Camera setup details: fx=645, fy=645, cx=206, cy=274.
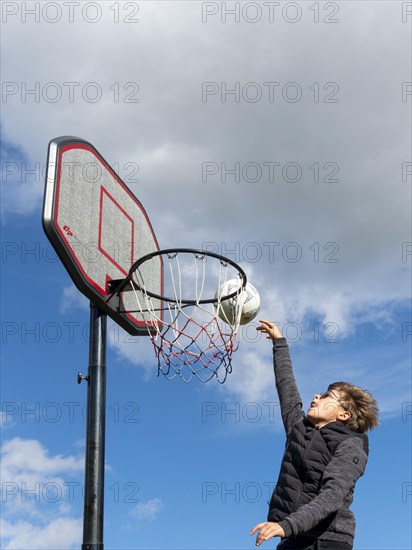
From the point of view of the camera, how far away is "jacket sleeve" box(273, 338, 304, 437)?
3.53m

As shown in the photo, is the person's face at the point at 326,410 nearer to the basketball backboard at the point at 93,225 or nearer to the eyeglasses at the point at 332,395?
the eyeglasses at the point at 332,395

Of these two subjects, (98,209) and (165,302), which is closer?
(98,209)

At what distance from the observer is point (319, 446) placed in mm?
3180

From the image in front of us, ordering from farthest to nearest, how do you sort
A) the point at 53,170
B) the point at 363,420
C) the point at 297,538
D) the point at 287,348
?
the point at 53,170, the point at 287,348, the point at 363,420, the point at 297,538

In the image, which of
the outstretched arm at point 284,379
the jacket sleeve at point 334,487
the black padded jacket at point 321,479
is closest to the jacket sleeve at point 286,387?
the outstretched arm at point 284,379

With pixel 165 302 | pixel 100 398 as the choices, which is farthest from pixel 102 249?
pixel 100 398

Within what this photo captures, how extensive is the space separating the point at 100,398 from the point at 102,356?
0.39 metres

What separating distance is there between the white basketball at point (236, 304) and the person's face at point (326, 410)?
8.97 ft

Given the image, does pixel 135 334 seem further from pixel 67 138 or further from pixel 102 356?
pixel 67 138

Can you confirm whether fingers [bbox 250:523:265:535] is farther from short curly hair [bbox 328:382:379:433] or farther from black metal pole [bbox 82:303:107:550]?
black metal pole [bbox 82:303:107:550]

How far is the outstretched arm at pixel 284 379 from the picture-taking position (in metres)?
3.54

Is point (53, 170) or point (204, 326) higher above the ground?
point (53, 170)

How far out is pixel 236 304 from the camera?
6152mm

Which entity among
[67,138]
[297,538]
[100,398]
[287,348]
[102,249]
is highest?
[67,138]
